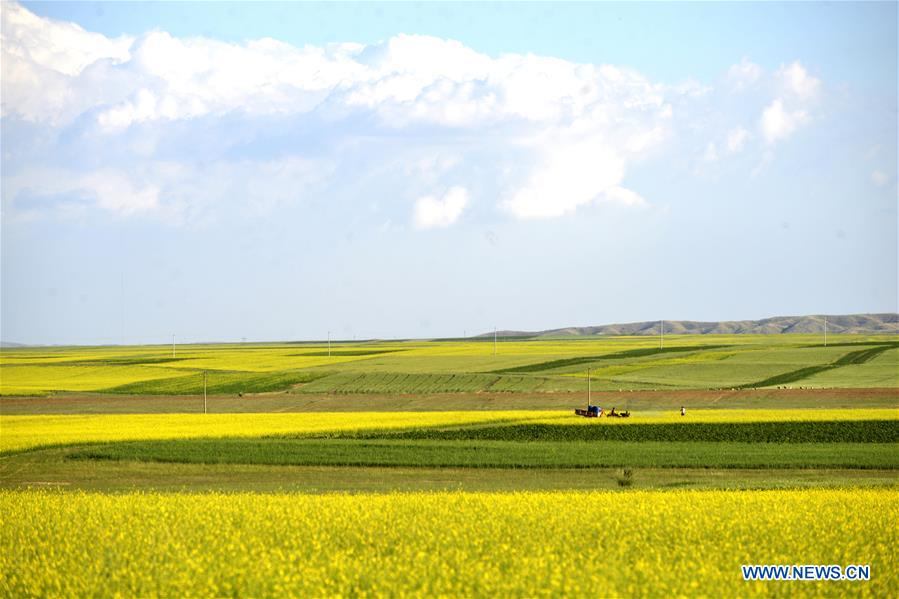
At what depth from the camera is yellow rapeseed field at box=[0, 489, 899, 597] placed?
14727 millimetres

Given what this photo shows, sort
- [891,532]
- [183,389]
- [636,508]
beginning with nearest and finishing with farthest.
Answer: [891,532]
[636,508]
[183,389]

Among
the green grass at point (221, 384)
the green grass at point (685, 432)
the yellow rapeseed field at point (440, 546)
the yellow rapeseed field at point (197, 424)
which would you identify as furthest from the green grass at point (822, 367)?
the yellow rapeseed field at point (440, 546)

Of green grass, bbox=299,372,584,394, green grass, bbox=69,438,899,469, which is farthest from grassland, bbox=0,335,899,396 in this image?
green grass, bbox=69,438,899,469

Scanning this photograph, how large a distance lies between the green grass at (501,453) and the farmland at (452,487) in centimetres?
17

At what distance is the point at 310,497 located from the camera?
24125mm

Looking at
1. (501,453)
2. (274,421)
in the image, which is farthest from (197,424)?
(501,453)

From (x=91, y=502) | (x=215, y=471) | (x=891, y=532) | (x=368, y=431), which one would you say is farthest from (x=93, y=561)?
(x=368, y=431)

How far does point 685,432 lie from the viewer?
48219 millimetres

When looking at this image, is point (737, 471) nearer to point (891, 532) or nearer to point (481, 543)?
point (891, 532)

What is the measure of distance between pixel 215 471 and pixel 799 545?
24.7 metres

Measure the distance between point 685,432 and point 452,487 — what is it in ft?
69.0

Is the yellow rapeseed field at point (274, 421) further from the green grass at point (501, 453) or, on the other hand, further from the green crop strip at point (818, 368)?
the green crop strip at point (818, 368)

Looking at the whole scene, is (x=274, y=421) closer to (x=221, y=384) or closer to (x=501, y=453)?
(x=501, y=453)

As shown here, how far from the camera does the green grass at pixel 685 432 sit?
149ft
